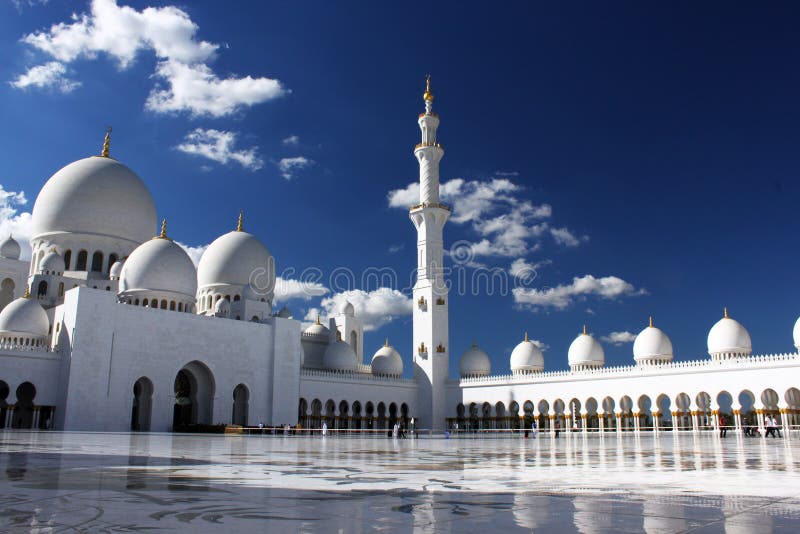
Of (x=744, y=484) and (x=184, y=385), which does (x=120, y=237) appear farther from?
(x=744, y=484)

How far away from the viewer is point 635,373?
106ft

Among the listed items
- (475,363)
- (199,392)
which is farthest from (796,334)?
(199,392)

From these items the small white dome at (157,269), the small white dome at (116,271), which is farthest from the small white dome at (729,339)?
the small white dome at (116,271)

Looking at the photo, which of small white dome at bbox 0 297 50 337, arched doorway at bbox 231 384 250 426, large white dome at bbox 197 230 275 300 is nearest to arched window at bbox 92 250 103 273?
small white dome at bbox 0 297 50 337

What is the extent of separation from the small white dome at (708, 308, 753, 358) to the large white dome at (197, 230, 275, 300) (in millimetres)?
21932

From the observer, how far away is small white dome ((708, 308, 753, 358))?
31.4 metres

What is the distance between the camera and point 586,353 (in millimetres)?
36938

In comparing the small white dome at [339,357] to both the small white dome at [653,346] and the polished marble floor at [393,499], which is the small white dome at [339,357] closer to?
the small white dome at [653,346]

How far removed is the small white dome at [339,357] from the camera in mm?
38500

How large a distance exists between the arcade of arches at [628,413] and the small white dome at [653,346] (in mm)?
2258

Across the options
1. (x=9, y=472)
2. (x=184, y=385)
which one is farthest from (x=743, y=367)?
(x=9, y=472)

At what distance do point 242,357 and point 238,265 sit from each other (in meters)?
6.12

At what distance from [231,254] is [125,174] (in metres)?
6.59

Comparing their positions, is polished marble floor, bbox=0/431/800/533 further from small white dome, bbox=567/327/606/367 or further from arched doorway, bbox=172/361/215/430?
small white dome, bbox=567/327/606/367
